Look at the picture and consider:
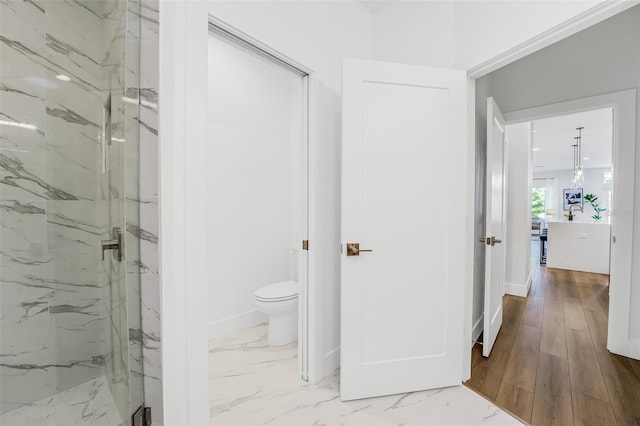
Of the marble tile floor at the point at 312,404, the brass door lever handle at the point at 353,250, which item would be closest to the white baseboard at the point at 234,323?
the marble tile floor at the point at 312,404

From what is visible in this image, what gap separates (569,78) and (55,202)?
4122 millimetres

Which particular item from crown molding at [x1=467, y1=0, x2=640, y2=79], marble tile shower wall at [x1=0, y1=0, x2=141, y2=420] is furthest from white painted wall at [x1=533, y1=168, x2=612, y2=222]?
marble tile shower wall at [x1=0, y1=0, x2=141, y2=420]

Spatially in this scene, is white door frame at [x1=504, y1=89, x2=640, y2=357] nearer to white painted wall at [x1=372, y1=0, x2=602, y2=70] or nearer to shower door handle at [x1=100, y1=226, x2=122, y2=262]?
white painted wall at [x1=372, y1=0, x2=602, y2=70]

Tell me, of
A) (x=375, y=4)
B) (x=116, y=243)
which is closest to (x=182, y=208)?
(x=116, y=243)

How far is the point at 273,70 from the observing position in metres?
2.98

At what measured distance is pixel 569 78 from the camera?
8.63ft

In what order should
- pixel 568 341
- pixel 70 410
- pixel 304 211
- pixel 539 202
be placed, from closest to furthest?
pixel 70 410 → pixel 304 211 → pixel 568 341 → pixel 539 202

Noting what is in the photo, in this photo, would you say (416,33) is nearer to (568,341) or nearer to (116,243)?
(116,243)

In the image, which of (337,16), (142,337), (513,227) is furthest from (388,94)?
(513,227)

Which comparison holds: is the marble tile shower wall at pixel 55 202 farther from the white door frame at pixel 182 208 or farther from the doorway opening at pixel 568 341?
the doorway opening at pixel 568 341

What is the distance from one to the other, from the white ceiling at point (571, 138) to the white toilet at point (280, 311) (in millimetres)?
4726

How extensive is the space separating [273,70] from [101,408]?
3.02m

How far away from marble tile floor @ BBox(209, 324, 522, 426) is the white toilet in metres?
0.31

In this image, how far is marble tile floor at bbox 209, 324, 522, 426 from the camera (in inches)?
60.5
